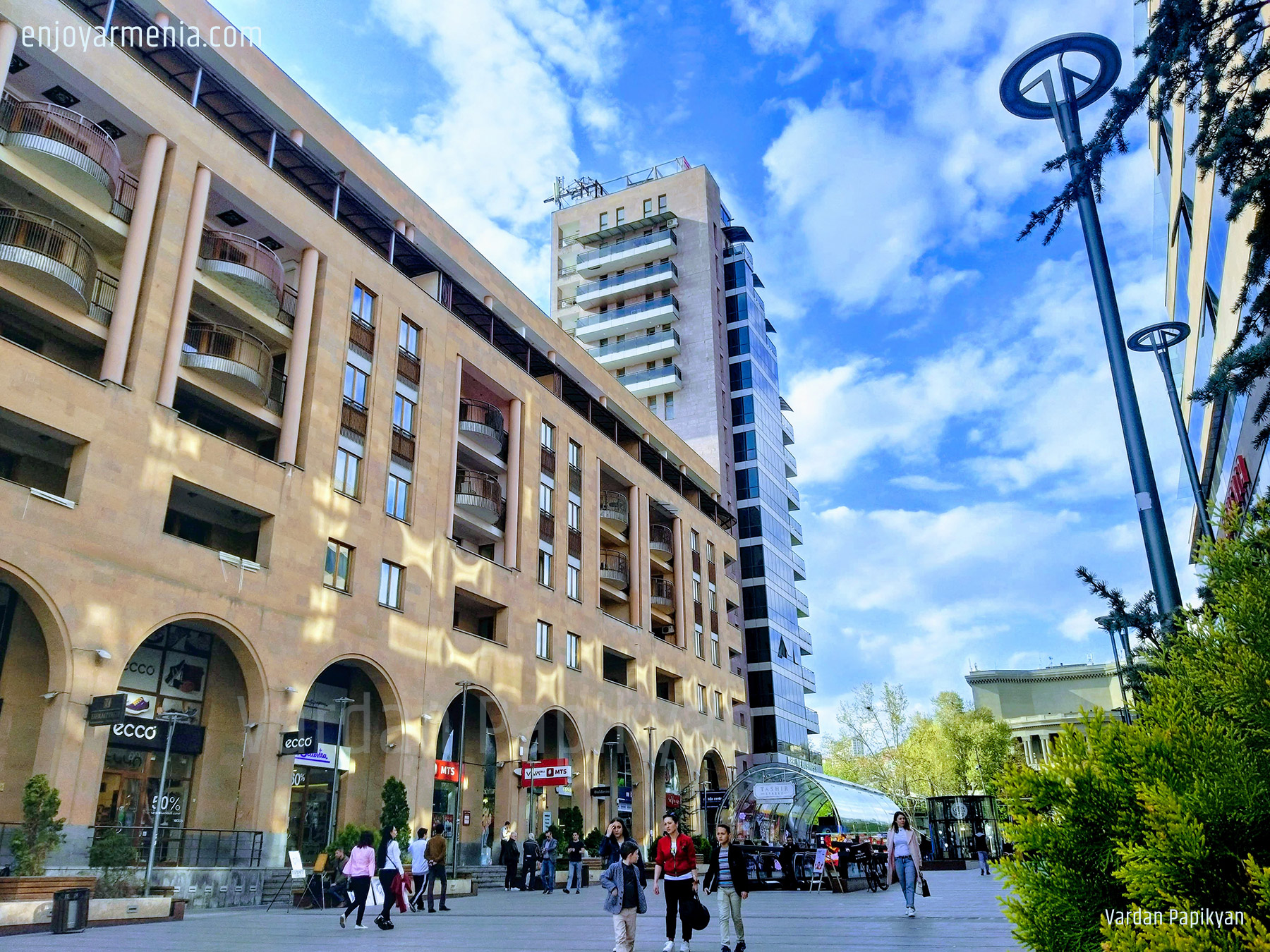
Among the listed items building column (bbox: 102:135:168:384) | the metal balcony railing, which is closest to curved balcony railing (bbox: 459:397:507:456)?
building column (bbox: 102:135:168:384)

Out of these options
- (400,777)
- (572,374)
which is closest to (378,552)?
(400,777)

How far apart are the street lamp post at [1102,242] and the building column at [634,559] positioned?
39.7 m

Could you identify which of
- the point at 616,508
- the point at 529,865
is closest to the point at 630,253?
the point at 616,508

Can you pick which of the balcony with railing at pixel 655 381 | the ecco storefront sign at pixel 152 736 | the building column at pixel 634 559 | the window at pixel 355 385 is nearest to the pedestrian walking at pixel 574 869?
the ecco storefront sign at pixel 152 736

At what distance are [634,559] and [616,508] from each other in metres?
2.93

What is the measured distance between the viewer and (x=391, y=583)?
32.5 metres

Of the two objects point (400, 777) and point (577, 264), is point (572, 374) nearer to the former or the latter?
point (400, 777)

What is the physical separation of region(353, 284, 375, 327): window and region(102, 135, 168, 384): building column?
8.04 meters

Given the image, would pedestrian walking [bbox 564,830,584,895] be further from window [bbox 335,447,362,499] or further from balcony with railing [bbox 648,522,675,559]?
balcony with railing [bbox 648,522,675,559]

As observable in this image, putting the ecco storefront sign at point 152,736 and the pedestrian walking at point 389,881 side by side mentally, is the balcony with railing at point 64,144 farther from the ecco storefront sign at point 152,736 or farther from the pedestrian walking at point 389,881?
the pedestrian walking at point 389,881

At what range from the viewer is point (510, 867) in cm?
2934

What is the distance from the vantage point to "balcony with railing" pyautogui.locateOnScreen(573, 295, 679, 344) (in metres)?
78.6

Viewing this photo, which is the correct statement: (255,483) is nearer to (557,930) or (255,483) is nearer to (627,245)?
(557,930)

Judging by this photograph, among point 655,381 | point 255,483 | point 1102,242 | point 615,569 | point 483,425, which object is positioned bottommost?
point 1102,242
